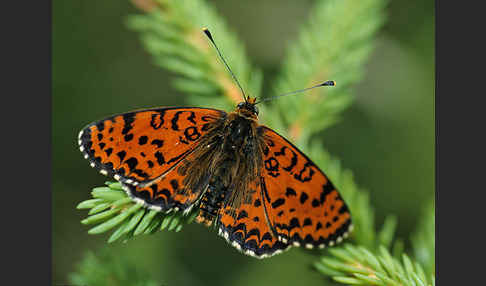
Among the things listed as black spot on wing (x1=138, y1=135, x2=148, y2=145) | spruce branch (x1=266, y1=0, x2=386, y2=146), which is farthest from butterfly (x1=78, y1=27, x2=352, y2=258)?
spruce branch (x1=266, y1=0, x2=386, y2=146)

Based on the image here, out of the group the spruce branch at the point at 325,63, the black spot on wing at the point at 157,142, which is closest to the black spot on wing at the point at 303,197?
the spruce branch at the point at 325,63

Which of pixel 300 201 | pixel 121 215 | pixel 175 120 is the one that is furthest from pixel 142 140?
pixel 300 201

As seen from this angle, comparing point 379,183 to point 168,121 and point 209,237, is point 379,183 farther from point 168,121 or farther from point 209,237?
point 168,121

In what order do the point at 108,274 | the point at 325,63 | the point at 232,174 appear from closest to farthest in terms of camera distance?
the point at 108,274, the point at 232,174, the point at 325,63

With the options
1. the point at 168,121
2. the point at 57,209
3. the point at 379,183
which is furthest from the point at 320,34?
the point at 57,209

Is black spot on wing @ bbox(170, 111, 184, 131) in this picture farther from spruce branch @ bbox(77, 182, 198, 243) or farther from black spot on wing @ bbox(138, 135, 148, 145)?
spruce branch @ bbox(77, 182, 198, 243)

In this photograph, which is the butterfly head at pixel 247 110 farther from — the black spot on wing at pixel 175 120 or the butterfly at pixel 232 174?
the black spot on wing at pixel 175 120

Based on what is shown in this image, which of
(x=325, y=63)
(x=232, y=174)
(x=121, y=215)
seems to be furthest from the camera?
(x=325, y=63)

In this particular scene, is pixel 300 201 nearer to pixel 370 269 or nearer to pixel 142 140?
pixel 370 269
